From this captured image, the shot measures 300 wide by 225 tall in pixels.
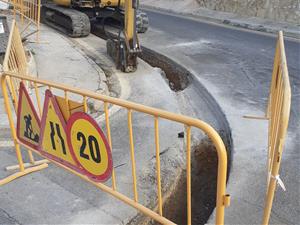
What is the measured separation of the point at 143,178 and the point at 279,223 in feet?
5.14

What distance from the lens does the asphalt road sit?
145 inches

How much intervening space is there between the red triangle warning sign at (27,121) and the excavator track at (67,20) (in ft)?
25.4

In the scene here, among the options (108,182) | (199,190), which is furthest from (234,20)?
(108,182)

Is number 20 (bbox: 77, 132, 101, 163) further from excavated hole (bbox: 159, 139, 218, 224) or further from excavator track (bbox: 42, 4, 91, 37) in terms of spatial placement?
excavator track (bbox: 42, 4, 91, 37)

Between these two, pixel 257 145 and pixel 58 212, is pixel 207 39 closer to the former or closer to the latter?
pixel 257 145

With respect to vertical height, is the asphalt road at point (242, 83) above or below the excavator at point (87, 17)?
below

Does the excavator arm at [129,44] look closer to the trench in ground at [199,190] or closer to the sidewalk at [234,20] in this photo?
the trench in ground at [199,190]

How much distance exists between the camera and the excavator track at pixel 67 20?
431 inches

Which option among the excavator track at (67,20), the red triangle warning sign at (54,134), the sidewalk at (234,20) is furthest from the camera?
the sidewalk at (234,20)

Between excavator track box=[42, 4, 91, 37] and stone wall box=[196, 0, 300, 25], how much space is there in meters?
8.66

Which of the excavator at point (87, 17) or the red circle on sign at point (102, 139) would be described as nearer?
the red circle on sign at point (102, 139)

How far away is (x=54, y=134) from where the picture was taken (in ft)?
10.7

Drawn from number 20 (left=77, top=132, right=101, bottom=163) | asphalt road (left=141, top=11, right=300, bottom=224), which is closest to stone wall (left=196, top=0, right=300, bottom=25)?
asphalt road (left=141, top=11, right=300, bottom=224)

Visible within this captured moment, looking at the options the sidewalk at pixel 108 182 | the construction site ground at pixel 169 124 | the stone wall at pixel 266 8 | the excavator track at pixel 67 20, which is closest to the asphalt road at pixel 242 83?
the construction site ground at pixel 169 124
